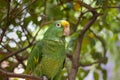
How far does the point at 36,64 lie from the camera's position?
0.97 meters

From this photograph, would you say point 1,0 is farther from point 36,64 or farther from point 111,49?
point 111,49

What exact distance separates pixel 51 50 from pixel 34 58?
70mm

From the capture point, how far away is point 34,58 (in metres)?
0.93

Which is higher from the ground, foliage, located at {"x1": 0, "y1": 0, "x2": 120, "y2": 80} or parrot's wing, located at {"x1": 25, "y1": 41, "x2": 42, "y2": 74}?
foliage, located at {"x1": 0, "y1": 0, "x2": 120, "y2": 80}

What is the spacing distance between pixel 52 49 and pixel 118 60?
0.86 metres

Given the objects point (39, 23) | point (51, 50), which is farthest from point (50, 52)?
point (39, 23)

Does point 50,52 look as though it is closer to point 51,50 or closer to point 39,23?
point 51,50

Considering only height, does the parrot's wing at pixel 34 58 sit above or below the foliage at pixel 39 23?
below

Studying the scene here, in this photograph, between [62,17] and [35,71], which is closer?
[35,71]

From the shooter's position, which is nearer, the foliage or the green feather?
the foliage

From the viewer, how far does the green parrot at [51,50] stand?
952 mm

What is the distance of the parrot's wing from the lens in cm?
92

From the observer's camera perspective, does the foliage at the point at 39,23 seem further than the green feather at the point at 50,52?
No

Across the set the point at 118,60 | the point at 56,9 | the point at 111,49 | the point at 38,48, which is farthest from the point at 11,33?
the point at 118,60
